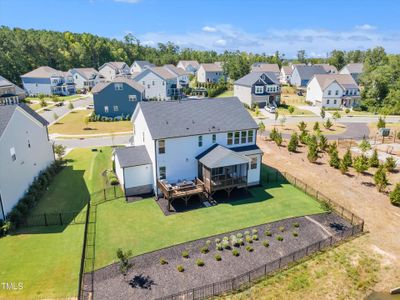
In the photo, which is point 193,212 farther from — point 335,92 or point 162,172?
point 335,92

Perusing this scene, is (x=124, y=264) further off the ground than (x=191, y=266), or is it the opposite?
(x=124, y=264)

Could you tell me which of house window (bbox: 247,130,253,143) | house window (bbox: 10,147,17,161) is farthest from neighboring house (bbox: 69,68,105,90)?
house window (bbox: 247,130,253,143)

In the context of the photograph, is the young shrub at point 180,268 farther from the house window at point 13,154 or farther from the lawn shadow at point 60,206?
the house window at point 13,154

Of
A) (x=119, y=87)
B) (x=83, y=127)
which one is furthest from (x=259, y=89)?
(x=83, y=127)

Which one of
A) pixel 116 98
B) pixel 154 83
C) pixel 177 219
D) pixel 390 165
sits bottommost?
pixel 177 219

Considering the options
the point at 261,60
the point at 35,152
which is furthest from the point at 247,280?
the point at 261,60

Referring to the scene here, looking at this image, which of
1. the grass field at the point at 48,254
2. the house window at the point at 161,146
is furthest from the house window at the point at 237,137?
the grass field at the point at 48,254

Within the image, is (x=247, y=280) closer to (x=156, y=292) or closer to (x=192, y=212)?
(x=156, y=292)
